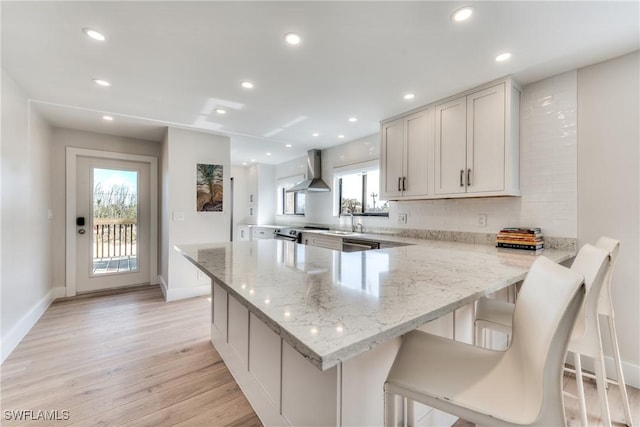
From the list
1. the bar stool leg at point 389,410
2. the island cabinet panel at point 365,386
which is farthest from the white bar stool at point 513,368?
the island cabinet panel at point 365,386

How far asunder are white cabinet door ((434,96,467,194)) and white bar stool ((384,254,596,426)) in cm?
178

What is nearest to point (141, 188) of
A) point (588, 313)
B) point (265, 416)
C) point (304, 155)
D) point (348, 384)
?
point (304, 155)

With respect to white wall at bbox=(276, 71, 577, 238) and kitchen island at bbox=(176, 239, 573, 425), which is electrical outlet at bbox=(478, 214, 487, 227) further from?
kitchen island at bbox=(176, 239, 573, 425)

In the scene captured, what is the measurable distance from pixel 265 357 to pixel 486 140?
8.10 feet

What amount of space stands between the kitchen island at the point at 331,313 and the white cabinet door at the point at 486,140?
32.4 inches

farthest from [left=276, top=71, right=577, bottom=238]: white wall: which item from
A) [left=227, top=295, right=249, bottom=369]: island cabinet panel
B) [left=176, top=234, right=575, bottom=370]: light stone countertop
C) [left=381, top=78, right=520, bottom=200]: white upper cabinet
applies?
[left=227, top=295, right=249, bottom=369]: island cabinet panel

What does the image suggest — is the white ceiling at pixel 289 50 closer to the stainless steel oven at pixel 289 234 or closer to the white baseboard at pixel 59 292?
the stainless steel oven at pixel 289 234

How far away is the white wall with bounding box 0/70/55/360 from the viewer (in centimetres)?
224

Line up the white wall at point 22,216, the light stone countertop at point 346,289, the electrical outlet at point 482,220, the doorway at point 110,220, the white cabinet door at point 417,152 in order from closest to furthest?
the light stone countertop at point 346,289 < the white wall at point 22,216 < the electrical outlet at point 482,220 < the white cabinet door at point 417,152 < the doorway at point 110,220

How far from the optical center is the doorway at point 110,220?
3.93 meters

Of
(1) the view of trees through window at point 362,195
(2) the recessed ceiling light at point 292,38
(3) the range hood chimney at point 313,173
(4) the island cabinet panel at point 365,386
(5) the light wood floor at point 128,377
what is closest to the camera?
(4) the island cabinet panel at point 365,386

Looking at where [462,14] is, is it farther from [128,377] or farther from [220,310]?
[128,377]

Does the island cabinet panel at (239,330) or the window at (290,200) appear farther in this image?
the window at (290,200)

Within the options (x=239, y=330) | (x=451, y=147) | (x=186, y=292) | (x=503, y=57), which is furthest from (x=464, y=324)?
(x=186, y=292)
